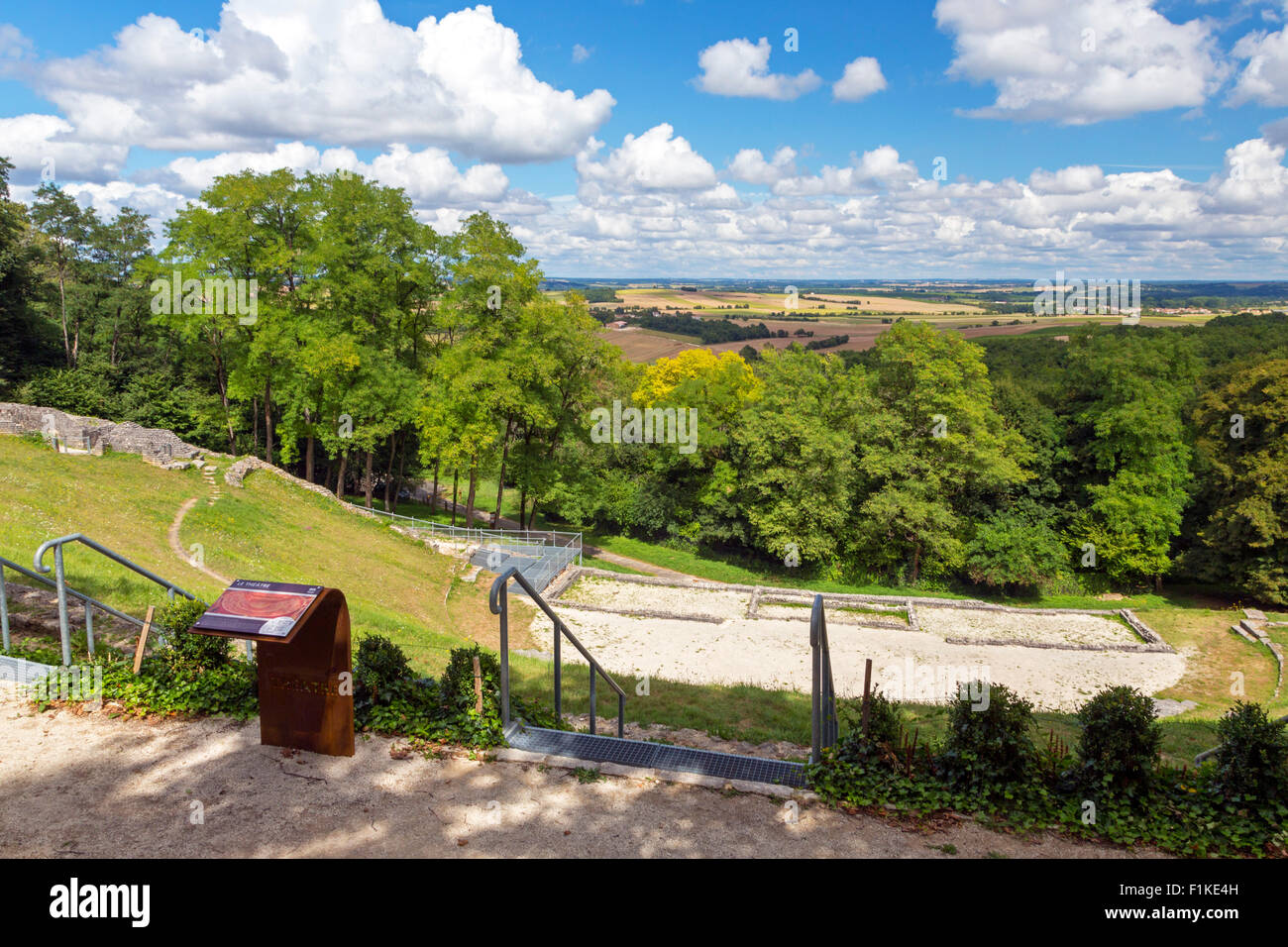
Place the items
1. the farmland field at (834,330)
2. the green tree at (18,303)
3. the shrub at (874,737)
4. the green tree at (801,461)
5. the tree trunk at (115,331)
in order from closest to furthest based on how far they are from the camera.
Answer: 1. the shrub at (874,737)
2. the green tree at (18,303)
3. the green tree at (801,461)
4. the tree trunk at (115,331)
5. the farmland field at (834,330)

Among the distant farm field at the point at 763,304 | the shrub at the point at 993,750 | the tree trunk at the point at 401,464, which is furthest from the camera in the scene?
the distant farm field at the point at 763,304

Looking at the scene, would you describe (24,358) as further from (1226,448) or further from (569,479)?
(1226,448)

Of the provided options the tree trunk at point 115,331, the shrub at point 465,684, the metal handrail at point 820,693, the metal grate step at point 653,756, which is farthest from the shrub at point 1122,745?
the tree trunk at point 115,331

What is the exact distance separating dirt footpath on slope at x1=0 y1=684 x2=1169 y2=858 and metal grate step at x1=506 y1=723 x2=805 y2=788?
0.30 m

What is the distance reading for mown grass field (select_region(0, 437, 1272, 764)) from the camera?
12172 millimetres

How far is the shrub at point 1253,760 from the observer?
6289 mm

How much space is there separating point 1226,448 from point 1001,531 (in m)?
8.76

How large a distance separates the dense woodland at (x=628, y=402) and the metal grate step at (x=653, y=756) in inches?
751

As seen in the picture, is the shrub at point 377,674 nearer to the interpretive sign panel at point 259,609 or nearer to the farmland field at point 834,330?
the interpretive sign panel at point 259,609

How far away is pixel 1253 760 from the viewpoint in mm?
6375

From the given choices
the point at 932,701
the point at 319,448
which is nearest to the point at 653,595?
the point at 932,701

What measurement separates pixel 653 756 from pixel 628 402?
26172mm

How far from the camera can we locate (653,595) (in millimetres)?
24656

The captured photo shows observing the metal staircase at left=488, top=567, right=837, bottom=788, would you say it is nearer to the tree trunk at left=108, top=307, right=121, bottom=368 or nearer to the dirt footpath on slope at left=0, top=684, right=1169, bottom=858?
the dirt footpath on slope at left=0, top=684, right=1169, bottom=858
